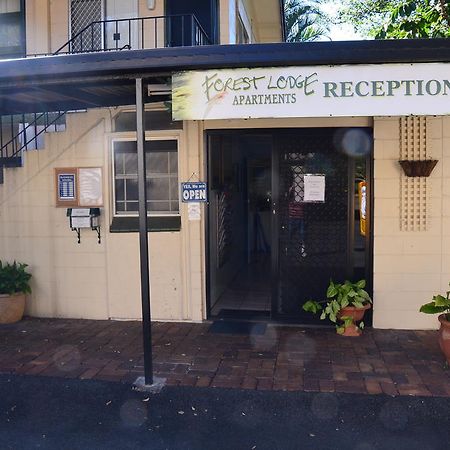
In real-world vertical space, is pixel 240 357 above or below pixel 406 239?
below

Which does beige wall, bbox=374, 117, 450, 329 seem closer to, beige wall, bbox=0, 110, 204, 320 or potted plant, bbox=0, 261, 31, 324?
beige wall, bbox=0, 110, 204, 320

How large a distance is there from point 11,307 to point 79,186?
5.57 ft

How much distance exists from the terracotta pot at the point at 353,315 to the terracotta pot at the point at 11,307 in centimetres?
388

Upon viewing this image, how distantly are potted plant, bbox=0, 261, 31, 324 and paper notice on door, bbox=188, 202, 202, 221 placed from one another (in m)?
2.19

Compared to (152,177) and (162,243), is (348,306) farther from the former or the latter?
(152,177)

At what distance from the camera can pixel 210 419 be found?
404 cm

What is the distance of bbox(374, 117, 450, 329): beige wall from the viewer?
6.03 m

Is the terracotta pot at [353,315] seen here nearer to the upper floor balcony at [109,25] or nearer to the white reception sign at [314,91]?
the white reception sign at [314,91]

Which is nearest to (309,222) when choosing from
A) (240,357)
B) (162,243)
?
(162,243)

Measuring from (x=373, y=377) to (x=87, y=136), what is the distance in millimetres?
4314

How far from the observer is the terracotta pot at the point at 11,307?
6598 millimetres

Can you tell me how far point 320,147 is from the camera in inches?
251

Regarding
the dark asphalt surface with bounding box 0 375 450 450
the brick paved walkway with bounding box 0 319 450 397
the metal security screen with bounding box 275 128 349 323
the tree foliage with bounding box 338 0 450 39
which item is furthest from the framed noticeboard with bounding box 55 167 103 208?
the tree foliage with bounding box 338 0 450 39

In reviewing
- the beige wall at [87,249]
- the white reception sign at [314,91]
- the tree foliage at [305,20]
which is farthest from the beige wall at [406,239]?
the tree foliage at [305,20]
